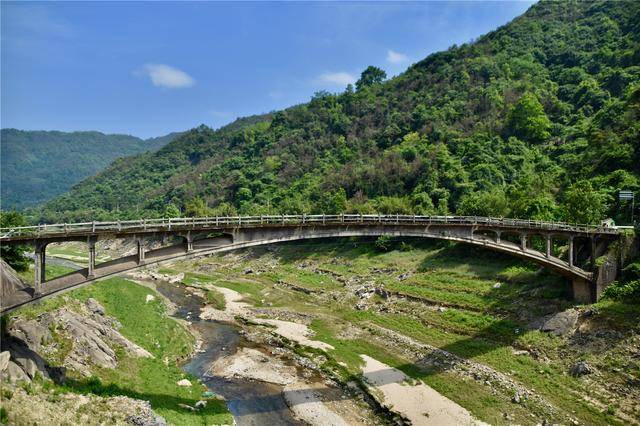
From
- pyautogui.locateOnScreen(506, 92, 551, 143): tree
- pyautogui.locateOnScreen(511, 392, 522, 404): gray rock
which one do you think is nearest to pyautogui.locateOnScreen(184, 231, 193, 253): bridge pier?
pyautogui.locateOnScreen(511, 392, 522, 404): gray rock

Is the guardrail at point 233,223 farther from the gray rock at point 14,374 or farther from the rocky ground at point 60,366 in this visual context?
the gray rock at point 14,374

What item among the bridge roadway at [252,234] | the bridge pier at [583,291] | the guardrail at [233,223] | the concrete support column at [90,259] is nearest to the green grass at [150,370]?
the concrete support column at [90,259]

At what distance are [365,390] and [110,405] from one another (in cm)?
1776

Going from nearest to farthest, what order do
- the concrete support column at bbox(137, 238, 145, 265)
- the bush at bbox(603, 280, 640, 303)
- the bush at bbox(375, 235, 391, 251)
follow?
the concrete support column at bbox(137, 238, 145, 265)
the bush at bbox(603, 280, 640, 303)
the bush at bbox(375, 235, 391, 251)

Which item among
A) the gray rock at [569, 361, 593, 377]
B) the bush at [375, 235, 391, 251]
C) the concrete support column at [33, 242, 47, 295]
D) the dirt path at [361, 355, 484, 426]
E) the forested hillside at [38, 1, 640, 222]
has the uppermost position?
the forested hillside at [38, 1, 640, 222]

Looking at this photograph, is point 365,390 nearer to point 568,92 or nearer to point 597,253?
point 597,253

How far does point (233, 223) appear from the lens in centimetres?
2991

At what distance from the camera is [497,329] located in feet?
133

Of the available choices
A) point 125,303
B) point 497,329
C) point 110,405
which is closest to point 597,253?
point 497,329

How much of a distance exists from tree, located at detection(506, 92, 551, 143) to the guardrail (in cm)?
6919

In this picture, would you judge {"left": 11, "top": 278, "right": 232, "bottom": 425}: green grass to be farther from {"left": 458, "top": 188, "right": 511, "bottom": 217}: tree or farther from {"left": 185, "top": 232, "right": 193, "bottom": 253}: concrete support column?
{"left": 458, "top": 188, "right": 511, "bottom": 217}: tree

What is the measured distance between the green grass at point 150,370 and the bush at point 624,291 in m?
35.3

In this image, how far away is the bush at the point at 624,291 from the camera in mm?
35812

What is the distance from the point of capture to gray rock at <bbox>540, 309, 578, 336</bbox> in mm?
36125
